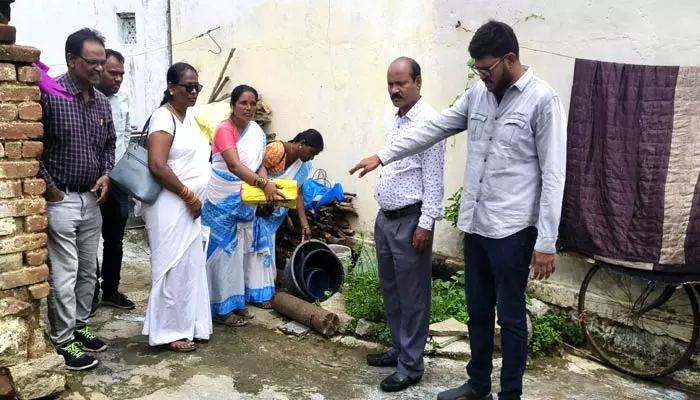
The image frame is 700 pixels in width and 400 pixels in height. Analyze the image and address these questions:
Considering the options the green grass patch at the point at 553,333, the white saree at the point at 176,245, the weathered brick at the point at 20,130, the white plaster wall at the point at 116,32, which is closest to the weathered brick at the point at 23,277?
the weathered brick at the point at 20,130

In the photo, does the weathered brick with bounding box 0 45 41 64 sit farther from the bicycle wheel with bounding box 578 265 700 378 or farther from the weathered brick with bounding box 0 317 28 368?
the bicycle wheel with bounding box 578 265 700 378

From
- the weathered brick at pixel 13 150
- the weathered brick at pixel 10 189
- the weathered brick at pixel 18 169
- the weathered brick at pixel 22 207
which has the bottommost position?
the weathered brick at pixel 22 207

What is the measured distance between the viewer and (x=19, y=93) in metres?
3.37

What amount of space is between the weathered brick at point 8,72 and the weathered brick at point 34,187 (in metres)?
0.54

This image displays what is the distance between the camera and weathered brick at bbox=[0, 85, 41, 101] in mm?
3312

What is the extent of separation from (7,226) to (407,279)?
2259mm

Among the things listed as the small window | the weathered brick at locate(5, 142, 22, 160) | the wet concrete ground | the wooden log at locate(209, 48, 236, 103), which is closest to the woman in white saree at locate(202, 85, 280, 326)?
the wet concrete ground

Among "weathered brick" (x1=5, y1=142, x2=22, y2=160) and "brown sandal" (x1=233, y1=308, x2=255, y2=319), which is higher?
"weathered brick" (x1=5, y1=142, x2=22, y2=160)

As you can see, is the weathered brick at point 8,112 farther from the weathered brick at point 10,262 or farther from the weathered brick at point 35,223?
the weathered brick at point 10,262

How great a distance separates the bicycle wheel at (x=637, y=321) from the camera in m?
4.56

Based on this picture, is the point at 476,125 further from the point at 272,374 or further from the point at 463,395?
the point at 272,374

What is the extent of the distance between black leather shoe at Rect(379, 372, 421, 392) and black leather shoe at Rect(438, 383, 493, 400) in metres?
0.28

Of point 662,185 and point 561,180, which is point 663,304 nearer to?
point 662,185

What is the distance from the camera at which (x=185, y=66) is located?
430 cm
